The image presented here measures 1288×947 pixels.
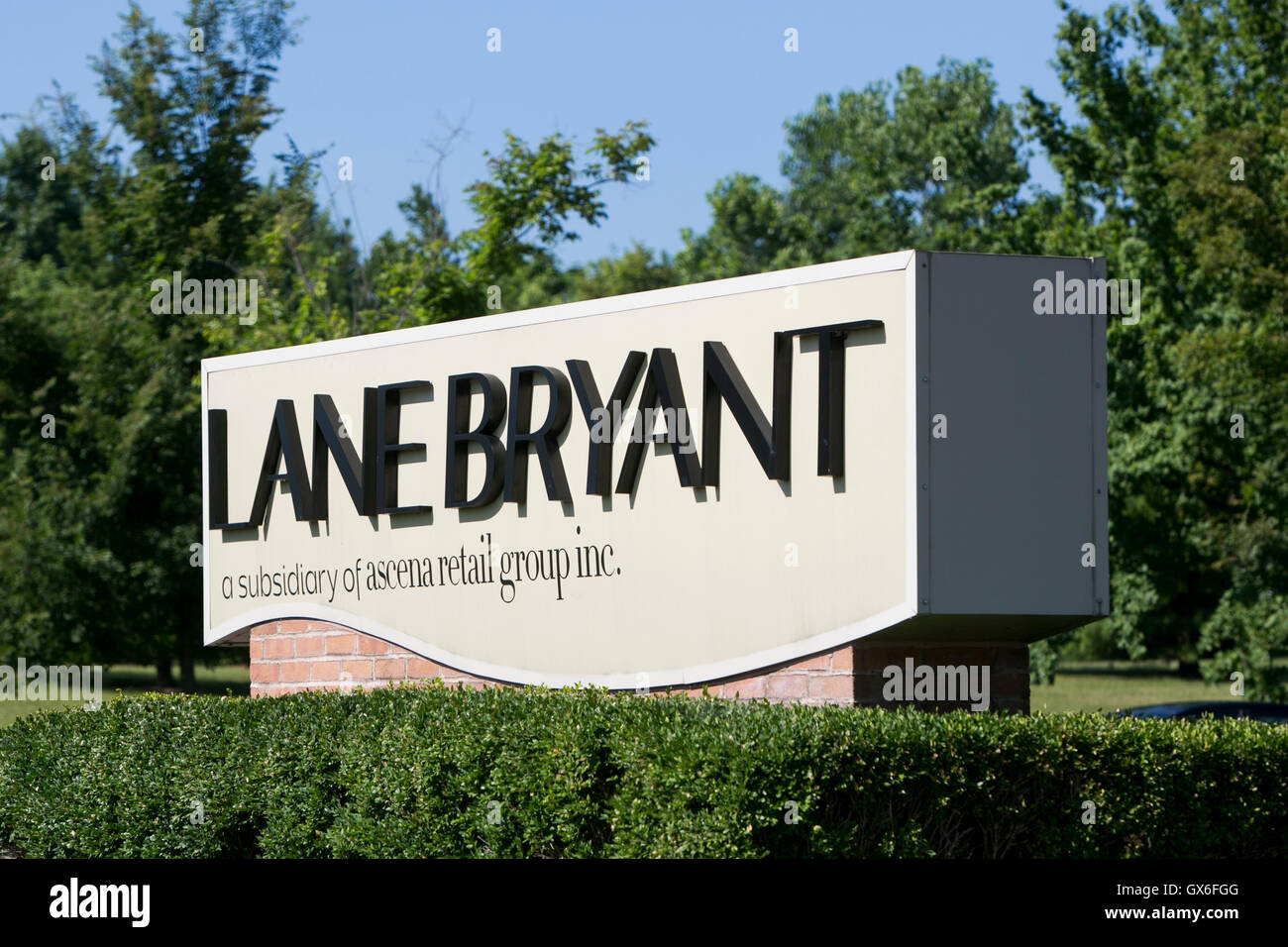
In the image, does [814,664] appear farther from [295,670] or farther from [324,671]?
[295,670]

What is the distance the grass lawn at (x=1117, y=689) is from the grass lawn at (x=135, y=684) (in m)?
17.2

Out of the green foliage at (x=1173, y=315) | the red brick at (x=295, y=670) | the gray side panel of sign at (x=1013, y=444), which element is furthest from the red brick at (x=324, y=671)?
the green foliage at (x=1173, y=315)

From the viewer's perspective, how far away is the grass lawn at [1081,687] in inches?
1234

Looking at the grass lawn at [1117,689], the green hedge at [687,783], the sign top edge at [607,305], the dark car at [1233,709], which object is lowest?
the grass lawn at [1117,689]

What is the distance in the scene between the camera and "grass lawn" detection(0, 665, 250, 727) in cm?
2594

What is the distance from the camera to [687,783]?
6219 millimetres

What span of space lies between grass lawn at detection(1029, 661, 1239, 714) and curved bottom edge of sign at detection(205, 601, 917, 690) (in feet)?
59.3

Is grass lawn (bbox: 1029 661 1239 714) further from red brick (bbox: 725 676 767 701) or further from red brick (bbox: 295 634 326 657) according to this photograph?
red brick (bbox: 725 676 767 701)

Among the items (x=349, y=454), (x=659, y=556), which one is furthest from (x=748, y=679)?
(x=349, y=454)

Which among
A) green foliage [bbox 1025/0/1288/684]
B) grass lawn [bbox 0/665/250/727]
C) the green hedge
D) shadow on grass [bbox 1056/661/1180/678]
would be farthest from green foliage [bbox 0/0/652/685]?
shadow on grass [bbox 1056/661/1180/678]

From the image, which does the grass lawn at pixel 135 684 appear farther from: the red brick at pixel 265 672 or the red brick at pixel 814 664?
the red brick at pixel 814 664

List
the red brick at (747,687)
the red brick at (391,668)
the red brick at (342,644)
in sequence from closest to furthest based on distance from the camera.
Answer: the red brick at (747,687) < the red brick at (391,668) < the red brick at (342,644)
